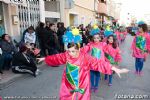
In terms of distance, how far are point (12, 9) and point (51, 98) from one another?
584cm

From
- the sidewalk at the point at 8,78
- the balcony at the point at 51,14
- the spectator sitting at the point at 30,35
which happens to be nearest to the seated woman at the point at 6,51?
the sidewalk at the point at 8,78

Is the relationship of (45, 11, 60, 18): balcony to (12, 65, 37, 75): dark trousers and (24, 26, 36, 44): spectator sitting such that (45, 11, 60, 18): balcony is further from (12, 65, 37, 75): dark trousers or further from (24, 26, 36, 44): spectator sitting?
(12, 65, 37, 75): dark trousers

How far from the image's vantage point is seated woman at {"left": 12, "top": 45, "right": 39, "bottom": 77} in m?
8.63

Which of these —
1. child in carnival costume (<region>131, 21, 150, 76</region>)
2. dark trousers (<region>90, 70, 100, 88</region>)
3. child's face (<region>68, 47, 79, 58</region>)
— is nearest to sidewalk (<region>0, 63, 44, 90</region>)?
dark trousers (<region>90, 70, 100, 88</region>)

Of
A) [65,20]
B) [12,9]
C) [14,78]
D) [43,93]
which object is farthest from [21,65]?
[65,20]

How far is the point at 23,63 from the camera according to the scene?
868cm

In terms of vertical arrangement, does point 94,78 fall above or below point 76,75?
below

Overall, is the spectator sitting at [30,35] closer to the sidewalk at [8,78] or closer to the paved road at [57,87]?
the sidewalk at [8,78]

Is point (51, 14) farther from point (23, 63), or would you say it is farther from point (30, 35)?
point (23, 63)

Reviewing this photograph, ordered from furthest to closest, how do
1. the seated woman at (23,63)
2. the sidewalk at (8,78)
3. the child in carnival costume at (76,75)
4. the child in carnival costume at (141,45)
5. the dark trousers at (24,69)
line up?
1. the dark trousers at (24,69)
2. the seated woman at (23,63)
3. the child in carnival costume at (141,45)
4. the sidewalk at (8,78)
5. the child in carnival costume at (76,75)

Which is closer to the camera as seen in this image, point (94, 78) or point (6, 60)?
point (94, 78)

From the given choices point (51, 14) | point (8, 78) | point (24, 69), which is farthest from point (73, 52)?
point (51, 14)

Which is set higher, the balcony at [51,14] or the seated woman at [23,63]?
the balcony at [51,14]

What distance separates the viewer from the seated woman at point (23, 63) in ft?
28.3
